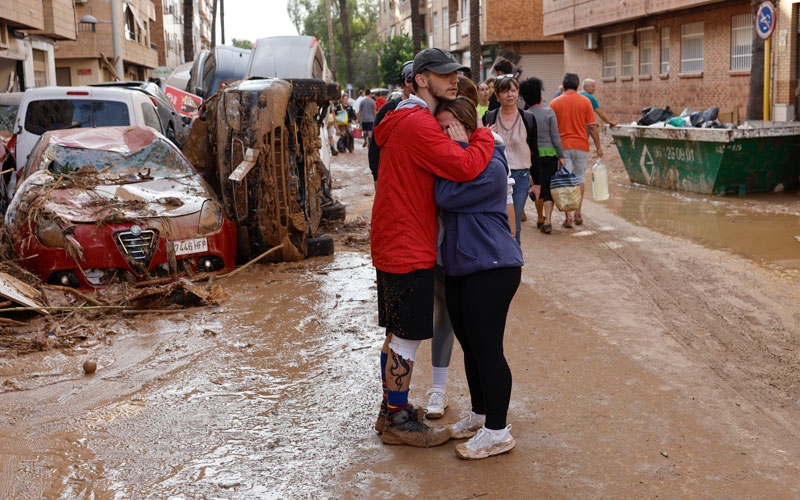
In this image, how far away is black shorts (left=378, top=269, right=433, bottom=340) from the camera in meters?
4.27

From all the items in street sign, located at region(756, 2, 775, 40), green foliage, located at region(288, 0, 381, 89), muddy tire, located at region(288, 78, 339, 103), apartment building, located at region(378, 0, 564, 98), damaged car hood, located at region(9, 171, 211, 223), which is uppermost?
green foliage, located at region(288, 0, 381, 89)

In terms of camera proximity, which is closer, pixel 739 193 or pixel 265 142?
pixel 265 142

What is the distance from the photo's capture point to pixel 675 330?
6461 mm

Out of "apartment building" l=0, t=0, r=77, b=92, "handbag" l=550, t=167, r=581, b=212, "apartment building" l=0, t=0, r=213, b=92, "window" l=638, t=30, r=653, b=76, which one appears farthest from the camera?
"window" l=638, t=30, r=653, b=76

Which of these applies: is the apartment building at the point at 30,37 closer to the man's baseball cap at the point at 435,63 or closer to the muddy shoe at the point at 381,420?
the man's baseball cap at the point at 435,63

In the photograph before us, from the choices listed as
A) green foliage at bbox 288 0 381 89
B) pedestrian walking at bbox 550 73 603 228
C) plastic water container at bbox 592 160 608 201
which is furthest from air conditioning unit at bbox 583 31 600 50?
green foliage at bbox 288 0 381 89

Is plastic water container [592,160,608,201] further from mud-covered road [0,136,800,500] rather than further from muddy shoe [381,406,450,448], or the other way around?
muddy shoe [381,406,450,448]

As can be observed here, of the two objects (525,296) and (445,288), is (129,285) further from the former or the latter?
(445,288)

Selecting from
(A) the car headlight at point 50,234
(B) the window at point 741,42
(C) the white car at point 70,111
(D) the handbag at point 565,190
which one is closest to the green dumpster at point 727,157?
(D) the handbag at point 565,190

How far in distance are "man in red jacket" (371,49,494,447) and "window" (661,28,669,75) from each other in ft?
79.2

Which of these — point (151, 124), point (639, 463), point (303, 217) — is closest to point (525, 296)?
point (303, 217)

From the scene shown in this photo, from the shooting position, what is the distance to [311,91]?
373 inches

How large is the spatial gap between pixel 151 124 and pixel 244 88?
12.5 feet

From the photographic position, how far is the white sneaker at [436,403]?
488 cm
